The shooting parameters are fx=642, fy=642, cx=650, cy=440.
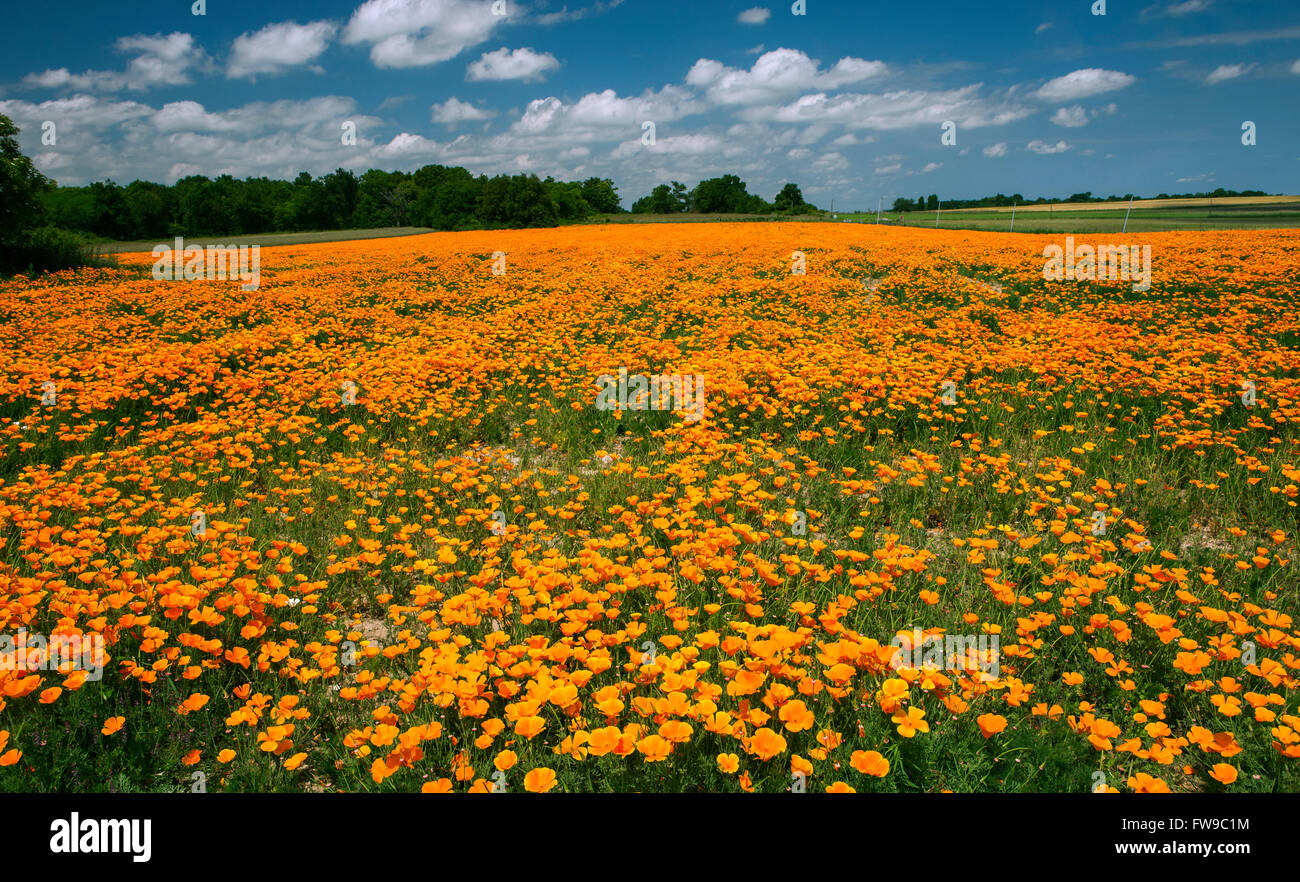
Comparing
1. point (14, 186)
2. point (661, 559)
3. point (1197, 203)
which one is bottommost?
point (661, 559)

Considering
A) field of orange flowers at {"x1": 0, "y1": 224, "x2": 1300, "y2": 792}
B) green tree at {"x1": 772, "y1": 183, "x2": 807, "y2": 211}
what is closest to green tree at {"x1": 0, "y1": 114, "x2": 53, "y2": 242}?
field of orange flowers at {"x1": 0, "y1": 224, "x2": 1300, "y2": 792}

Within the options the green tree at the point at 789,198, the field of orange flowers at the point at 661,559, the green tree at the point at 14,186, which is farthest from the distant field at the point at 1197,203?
the green tree at the point at 14,186

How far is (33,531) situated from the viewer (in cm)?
405

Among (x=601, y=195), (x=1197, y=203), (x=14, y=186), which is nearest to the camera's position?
(x=14, y=186)

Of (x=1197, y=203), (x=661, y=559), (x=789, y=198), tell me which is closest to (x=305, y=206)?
(x=789, y=198)

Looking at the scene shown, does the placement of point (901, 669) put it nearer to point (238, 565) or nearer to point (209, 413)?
point (238, 565)

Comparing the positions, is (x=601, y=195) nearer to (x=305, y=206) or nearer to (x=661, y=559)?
(x=305, y=206)

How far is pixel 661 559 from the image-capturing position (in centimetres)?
366

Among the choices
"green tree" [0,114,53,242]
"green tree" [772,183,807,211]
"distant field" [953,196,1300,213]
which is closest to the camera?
"green tree" [0,114,53,242]

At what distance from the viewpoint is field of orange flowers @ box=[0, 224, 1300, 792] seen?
8.25 feet

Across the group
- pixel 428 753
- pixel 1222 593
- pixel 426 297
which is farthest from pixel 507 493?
pixel 426 297

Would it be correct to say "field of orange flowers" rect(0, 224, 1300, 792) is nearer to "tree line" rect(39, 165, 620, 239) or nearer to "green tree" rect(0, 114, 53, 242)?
"green tree" rect(0, 114, 53, 242)

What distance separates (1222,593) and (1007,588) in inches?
56.5

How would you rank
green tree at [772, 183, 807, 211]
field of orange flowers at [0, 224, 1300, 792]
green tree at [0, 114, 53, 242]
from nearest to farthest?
field of orange flowers at [0, 224, 1300, 792] < green tree at [0, 114, 53, 242] < green tree at [772, 183, 807, 211]
